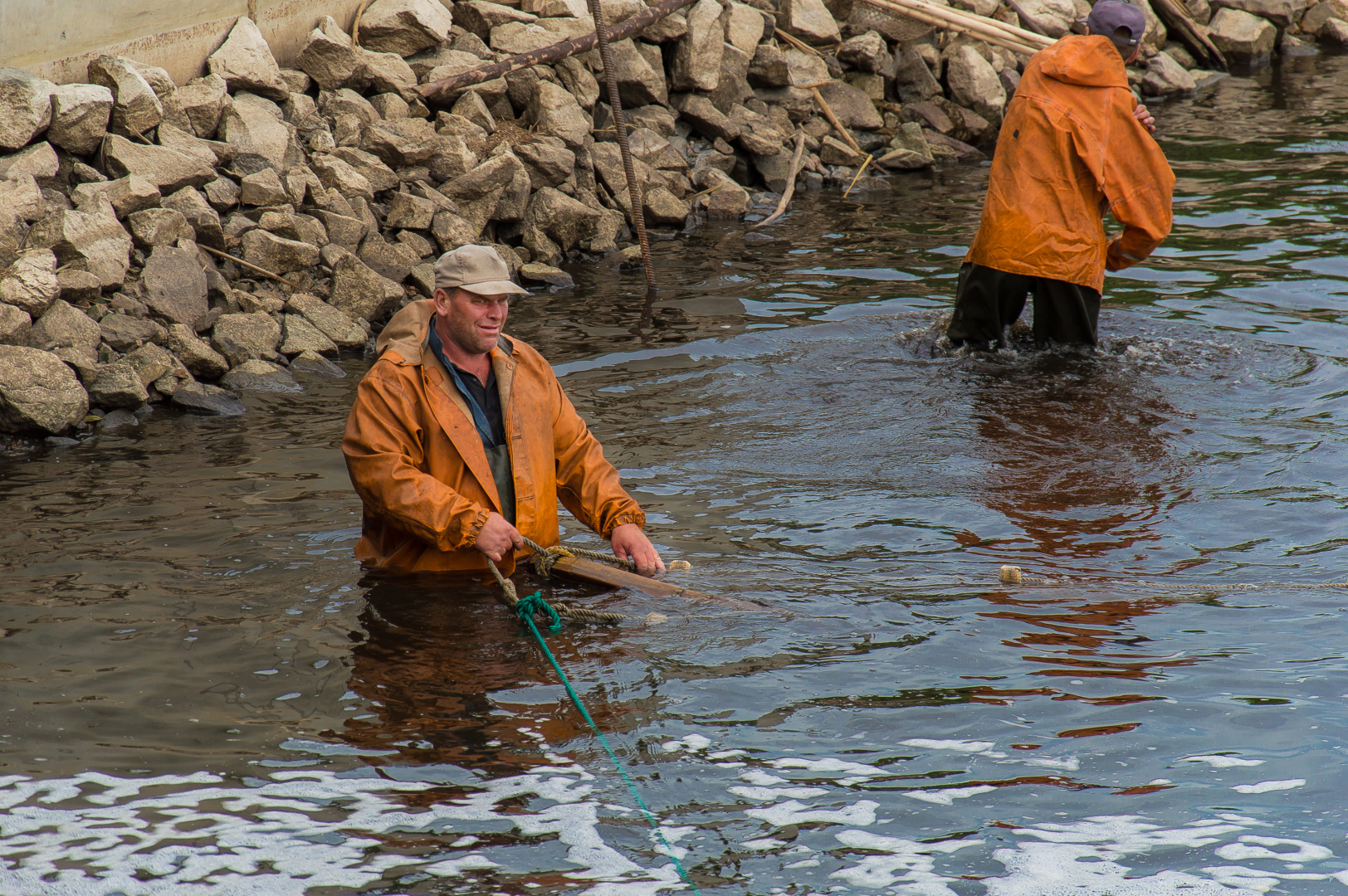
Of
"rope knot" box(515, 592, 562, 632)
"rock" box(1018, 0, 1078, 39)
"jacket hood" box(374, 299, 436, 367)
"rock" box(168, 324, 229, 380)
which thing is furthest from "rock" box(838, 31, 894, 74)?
"rope knot" box(515, 592, 562, 632)

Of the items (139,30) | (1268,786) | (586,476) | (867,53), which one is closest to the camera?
(1268,786)

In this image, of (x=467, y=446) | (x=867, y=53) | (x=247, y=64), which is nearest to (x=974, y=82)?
(x=867, y=53)

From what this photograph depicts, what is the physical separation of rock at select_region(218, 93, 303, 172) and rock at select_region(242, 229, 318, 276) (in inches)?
34.5

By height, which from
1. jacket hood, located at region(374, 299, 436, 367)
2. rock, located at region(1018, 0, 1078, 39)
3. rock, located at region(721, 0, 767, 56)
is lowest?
jacket hood, located at region(374, 299, 436, 367)

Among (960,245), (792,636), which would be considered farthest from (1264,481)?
(960,245)

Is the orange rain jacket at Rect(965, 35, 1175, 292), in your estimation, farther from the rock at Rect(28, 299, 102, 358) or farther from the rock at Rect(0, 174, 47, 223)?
the rock at Rect(0, 174, 47, 223)

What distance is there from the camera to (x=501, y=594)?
5195 millimetres

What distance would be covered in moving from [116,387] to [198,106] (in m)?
3.41

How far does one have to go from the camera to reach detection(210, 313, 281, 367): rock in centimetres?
876

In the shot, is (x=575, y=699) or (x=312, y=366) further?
(x=312, y=366)

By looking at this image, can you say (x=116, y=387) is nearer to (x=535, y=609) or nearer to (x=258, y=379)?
(x=258, y=379)

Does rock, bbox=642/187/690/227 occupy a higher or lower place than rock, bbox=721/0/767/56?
lower

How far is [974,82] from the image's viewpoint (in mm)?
16109

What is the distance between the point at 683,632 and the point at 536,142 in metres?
8.15
